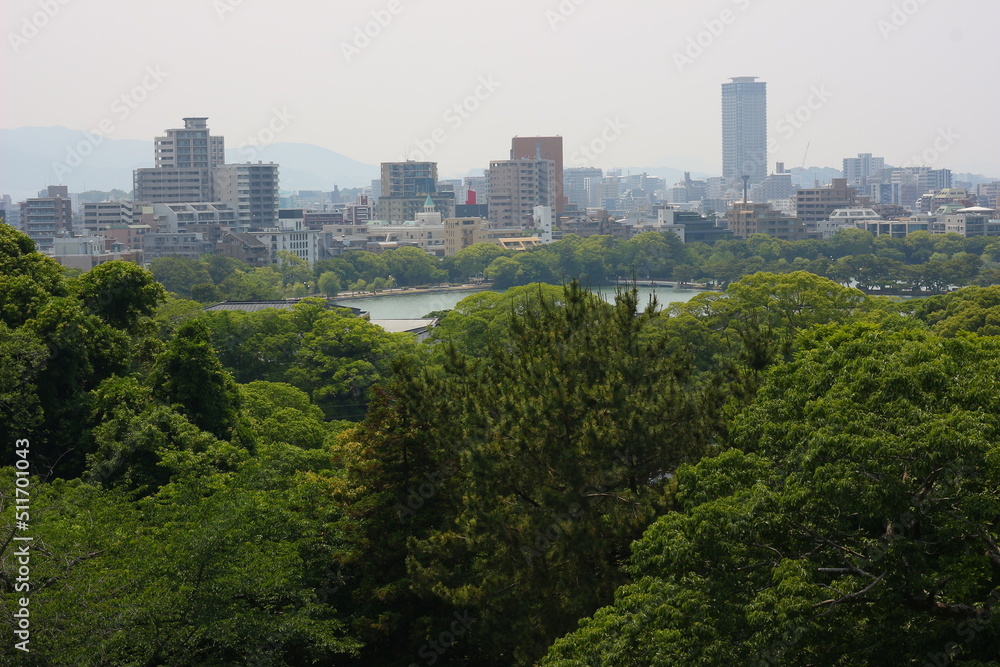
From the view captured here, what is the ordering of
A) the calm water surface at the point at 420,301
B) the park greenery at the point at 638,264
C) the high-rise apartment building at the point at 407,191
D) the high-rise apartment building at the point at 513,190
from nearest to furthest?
1. the calm water surface at the point at 420,301
2. the park greenery at the point at 638,264
3. the high-rise apartment building at the point at 513,190
4. the high-rise apartment building at the point at 407,191

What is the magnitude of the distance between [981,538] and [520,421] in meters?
4.59

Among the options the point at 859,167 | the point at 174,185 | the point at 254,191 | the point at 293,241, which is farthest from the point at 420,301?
the point at 859,167

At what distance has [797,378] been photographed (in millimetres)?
8008

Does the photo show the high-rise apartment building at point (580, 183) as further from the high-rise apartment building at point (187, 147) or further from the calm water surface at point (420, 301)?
the calm water surface at point (420, 301)

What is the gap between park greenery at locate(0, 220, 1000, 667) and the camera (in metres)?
6.43

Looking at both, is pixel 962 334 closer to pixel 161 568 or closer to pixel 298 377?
pixel 161 568

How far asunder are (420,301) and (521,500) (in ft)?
195

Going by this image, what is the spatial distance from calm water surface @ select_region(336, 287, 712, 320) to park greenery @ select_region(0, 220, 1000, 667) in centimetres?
4348

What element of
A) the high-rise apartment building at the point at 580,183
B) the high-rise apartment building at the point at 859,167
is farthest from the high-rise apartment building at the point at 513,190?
the high-rise apartment building at the point at 859,167

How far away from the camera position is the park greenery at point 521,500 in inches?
253

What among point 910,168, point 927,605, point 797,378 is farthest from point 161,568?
point 910,168

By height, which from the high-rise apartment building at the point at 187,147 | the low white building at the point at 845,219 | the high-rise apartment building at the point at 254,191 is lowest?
the low white building at the point at 845,219

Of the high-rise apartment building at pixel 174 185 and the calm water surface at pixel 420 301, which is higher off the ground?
the high-rise apartment building at pixel 174 185

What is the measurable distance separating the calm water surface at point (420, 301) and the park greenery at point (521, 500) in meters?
43.5
